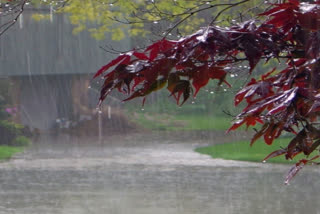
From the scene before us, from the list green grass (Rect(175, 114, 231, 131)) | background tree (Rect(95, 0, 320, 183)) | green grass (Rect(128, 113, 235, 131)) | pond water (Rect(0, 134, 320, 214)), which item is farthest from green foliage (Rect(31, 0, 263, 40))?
green grass (Rect(175, 114, 231, 131))

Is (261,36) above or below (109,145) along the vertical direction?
above

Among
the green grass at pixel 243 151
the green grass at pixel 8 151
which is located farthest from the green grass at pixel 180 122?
the green grass at pixel 8 151

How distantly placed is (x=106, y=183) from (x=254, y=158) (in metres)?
4.02

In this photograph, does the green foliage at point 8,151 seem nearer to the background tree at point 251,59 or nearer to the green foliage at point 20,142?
the green foliage at point 20,142

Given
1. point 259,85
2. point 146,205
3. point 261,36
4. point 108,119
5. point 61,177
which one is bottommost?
point 108,119

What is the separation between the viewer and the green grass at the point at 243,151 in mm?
11844

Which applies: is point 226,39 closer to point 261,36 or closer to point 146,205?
point 261,36

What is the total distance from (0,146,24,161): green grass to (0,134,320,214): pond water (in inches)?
12.7

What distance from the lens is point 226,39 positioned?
6.27 feet

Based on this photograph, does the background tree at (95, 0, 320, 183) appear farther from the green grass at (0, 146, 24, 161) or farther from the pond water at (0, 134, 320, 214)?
the green grass at (0, 146, 24, 161)

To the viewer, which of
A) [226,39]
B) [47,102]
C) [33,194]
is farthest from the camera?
[47,102]

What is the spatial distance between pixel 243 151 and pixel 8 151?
5497 millimetres

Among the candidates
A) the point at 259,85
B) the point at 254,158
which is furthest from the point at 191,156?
the point at 259,85

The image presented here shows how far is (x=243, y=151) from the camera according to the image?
43.3ft
